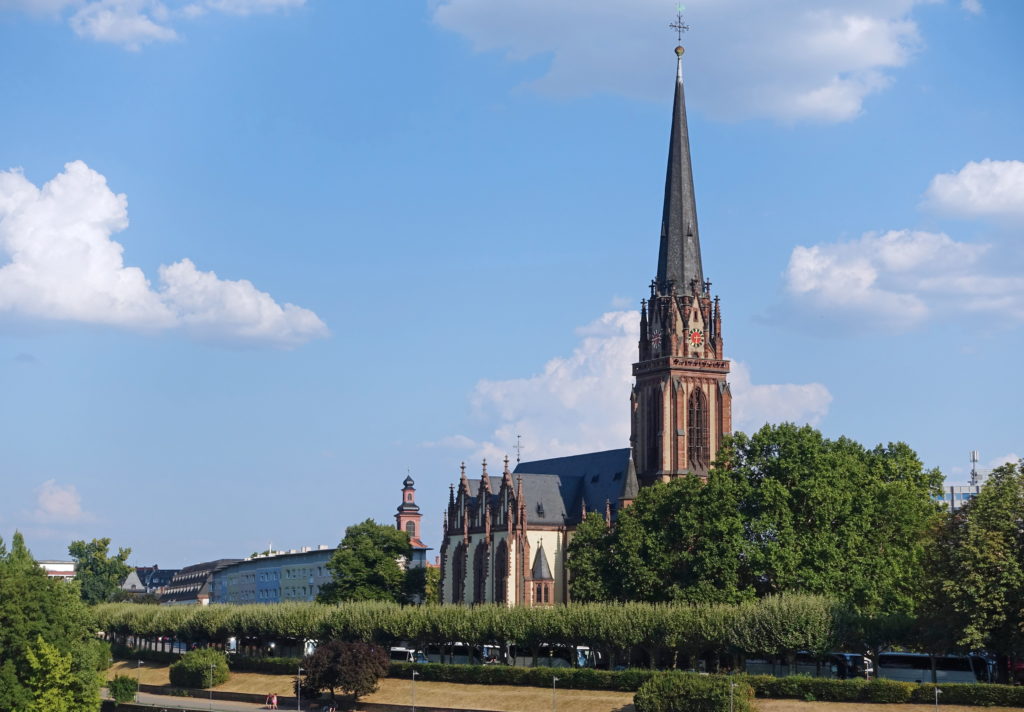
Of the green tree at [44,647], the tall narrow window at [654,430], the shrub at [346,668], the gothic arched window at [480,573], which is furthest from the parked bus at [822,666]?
the gothic arched window at [480,573]

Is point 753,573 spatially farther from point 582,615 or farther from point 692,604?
point 582,615

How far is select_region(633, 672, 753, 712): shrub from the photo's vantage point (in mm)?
91188

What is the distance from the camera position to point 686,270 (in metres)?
153

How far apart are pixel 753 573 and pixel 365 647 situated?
28.9 meters

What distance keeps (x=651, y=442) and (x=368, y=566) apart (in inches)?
1330

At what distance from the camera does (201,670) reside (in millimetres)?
128500

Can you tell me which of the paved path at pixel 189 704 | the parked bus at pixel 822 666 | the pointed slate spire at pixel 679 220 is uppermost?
the pointed slate spire at pixel 679 220

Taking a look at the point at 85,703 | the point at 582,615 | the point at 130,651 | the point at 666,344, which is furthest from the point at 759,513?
the point at 130,651

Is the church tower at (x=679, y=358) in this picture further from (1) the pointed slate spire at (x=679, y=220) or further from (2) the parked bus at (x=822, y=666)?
(2) the parked bus at (x=822, y=666)

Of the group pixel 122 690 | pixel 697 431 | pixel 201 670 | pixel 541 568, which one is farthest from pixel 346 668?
pixel 697 431

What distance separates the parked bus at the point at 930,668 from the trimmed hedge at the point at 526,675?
50.1ft

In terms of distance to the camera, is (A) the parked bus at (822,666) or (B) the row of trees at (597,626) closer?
(B) the row of trees at (597,626)

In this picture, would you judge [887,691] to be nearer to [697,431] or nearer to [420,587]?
[697,431]

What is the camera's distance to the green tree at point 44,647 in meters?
101
